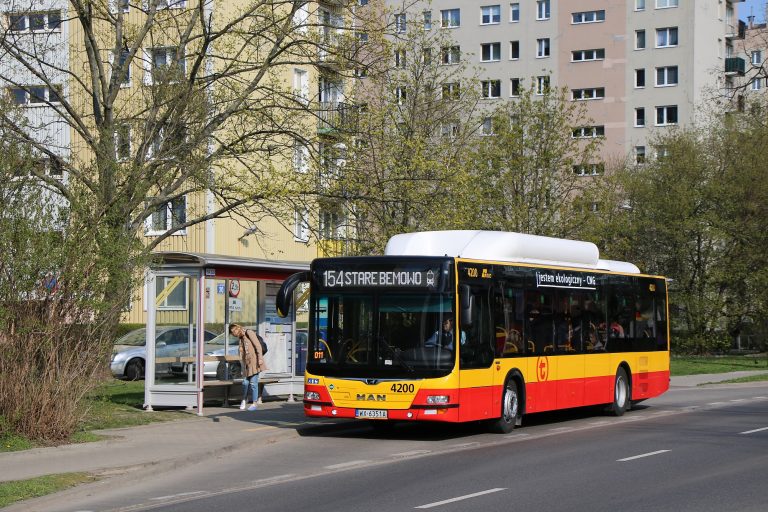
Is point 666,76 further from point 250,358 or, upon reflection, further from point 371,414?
point 371,414

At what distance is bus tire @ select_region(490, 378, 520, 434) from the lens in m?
18.2

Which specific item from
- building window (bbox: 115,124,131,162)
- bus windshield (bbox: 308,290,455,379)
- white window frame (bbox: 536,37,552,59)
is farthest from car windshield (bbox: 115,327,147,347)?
white window frame (bbox: 536,37,552,59)

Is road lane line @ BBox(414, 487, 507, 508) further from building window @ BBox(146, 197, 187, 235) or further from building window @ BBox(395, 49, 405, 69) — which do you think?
building window @ BBox(395, 49, 405, 69)

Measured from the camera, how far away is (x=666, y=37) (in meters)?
76.9

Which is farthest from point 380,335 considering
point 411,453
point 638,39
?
point 638,39

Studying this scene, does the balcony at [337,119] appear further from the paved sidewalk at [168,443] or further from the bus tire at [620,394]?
the bus tire at [620,394]

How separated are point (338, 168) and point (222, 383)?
537 centimetres

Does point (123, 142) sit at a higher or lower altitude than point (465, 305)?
higher

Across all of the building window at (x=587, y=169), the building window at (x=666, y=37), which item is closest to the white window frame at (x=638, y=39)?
the building window at (x=666, y=37)

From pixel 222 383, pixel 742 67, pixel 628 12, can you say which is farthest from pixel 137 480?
pixel 742 67

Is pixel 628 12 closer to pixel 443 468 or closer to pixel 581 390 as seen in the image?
pixel 581 390

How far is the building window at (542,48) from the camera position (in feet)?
261

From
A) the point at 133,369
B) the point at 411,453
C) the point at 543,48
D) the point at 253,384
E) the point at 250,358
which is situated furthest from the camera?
the point at 543,48

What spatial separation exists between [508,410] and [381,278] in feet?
9.93
